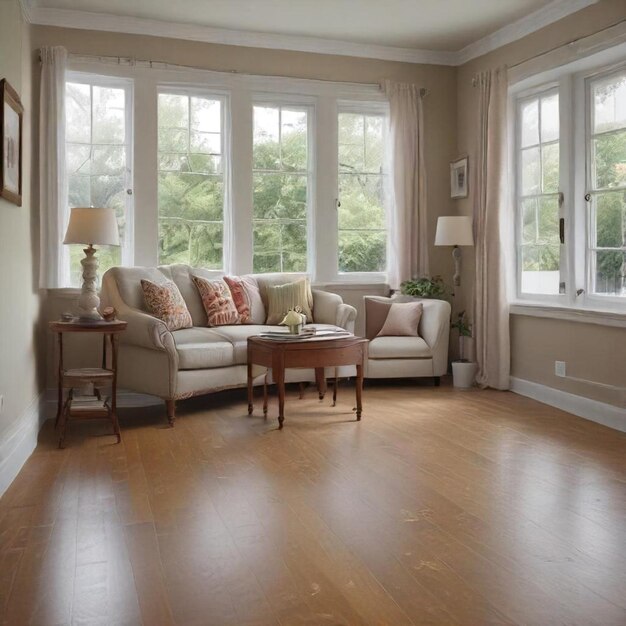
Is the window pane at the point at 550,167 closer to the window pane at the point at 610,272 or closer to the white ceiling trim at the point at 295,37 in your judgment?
the window pane at the point at 610,272

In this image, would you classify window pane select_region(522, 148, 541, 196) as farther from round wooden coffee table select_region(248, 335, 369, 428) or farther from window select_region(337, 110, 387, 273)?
round wooden coffee table select_region(248, 335, 369, 428)

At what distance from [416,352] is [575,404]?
1.40 m

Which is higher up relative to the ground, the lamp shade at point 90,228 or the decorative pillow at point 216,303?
the lamp shade at point 90,228

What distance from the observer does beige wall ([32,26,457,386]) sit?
18.3ft

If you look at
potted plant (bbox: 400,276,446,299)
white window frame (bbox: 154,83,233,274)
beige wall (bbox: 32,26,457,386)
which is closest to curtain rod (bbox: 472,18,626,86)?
beige wall (bbox: 32,26,457,386)

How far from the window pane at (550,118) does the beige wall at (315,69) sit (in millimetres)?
1181

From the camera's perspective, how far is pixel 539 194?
18.9 feet

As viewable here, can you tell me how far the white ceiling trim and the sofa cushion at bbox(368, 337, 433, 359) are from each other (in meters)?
2.54

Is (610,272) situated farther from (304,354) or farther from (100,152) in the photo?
(100,152)

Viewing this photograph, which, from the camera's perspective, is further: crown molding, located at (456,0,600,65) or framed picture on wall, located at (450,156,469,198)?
framed picture on wall, located at (450,156,469,198)

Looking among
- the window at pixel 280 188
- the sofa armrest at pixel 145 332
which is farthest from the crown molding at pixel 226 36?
the sofa armrest at pixel 145 332

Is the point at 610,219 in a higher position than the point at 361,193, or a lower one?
lower

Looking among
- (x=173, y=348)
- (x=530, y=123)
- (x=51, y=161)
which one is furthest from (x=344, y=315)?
(x=51, y=161)

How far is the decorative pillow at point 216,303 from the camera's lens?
5.61m
